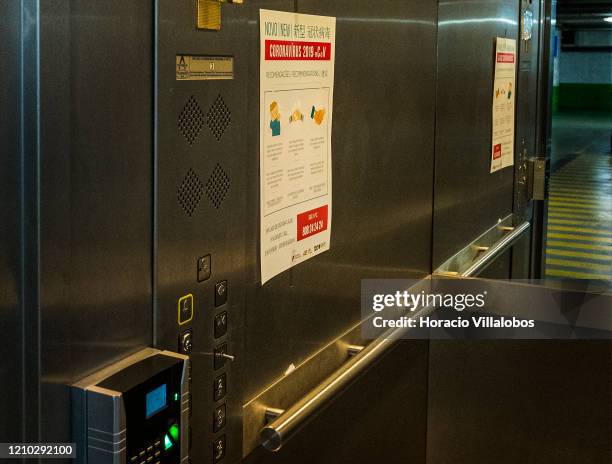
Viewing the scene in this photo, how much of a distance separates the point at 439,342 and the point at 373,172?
737 mm

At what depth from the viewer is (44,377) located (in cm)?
112

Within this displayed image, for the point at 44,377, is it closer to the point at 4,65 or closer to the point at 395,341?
the point at 4,65

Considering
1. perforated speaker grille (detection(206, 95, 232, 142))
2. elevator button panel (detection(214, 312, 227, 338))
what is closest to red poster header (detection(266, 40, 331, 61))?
perforated speaker grille (detection(206, 95, 232, 142))

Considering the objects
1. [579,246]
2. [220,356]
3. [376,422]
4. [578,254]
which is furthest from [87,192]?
[579,246]

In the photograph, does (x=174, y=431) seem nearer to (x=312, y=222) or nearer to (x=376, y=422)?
(x=312, y=222)

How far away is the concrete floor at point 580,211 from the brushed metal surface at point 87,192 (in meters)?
4.93

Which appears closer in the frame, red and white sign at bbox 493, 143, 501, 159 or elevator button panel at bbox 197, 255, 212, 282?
elevator button panel at bbox 197, 255, 212, 282

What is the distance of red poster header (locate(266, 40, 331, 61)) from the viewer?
1600mm

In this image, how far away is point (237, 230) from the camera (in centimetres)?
154

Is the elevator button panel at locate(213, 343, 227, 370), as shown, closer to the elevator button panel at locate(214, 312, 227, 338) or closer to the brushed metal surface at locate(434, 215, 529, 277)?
the elevator button panel at locate(214, 312, 227, 338)

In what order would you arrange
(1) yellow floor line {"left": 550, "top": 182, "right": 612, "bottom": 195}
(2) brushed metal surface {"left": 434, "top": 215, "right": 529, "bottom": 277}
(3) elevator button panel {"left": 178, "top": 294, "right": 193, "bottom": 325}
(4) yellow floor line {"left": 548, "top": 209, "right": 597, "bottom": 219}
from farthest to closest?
1. (1) yellow floor line {"left": 550, "top": 182, "right": 612, "bottom": 195}
2. (4) yellow floor line {"left": 548, "top": 209, "right": 597, "bottom": 219}
3. (2) brushed metal surface {"left": 434, "top": 215, "right": 529, "bottom": 277}
4. (3) elevator button panel {"left": 178, "top": 294, "right": 193, "bottom": 325}

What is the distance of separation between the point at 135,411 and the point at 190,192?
351mm

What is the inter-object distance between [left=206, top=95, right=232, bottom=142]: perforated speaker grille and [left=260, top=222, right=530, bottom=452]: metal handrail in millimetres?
547

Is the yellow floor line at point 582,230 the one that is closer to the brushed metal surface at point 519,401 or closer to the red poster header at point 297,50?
the brushed metal surface at point 519,401
